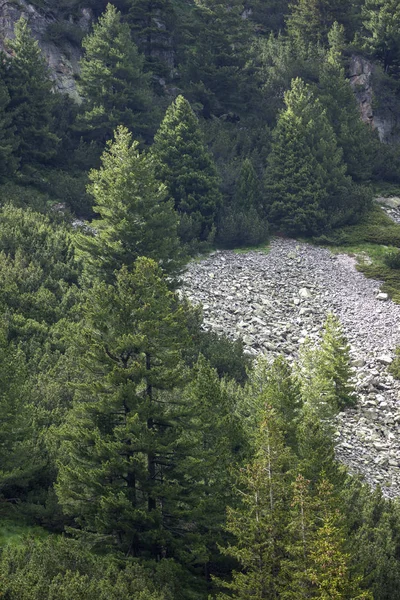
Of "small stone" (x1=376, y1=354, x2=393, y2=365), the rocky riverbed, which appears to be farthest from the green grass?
"small stone" (x1=376, y1=354, x2=393, y2=365)

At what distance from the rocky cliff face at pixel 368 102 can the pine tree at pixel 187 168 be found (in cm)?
2078

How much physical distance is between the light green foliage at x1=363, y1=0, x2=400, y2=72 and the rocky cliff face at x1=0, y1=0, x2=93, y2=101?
25.8 m

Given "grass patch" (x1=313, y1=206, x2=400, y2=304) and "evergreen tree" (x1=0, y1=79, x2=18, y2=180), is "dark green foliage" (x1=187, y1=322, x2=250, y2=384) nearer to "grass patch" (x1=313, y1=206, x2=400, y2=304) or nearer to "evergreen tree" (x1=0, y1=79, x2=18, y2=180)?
"grass patch" (x1=313, y1=206, x2=400, y2=304)

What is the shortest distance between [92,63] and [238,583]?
4058 centimetres

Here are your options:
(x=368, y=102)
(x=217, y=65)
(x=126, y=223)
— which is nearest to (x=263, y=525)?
(x=126, y=223)

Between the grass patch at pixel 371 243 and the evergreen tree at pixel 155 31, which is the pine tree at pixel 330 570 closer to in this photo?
the grass patch at pixel 371 243

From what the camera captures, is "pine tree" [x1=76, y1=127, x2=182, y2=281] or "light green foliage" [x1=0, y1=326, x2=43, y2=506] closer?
"light green foliage" [x1=0, y1=326, x2=43, y2=506]

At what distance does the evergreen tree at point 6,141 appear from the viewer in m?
40.6

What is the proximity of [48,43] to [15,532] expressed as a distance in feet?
143

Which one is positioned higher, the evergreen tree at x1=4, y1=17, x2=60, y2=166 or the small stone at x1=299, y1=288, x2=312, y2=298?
the evergreen tree at x1=4, y1=17, x2=60, y2=166

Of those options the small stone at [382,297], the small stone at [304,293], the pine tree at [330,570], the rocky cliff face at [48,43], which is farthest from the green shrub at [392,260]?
the pine tree at [330,570]

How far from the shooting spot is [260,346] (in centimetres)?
3331

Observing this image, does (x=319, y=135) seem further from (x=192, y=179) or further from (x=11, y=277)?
(x=11, y=277)

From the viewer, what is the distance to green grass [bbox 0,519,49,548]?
54.6 ft
